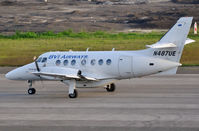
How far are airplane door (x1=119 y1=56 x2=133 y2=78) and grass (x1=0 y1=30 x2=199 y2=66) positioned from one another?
17449 mm

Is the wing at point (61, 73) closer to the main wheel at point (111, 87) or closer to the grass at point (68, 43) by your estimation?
the main wheel at point (111, 87)

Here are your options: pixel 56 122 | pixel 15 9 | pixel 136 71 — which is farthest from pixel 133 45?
pixel 15 9

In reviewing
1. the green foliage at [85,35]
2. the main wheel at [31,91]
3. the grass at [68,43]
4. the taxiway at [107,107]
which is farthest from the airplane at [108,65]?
the green foliage at [85,35]

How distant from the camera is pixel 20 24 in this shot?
80875mm

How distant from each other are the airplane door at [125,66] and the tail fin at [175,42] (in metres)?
1.51

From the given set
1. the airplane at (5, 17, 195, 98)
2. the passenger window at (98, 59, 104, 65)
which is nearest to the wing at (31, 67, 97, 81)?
the airplane at (5, 17, 195, 98)

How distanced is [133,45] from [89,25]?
23098 mm

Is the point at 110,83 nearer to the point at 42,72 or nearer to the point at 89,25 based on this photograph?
the point at 42,72

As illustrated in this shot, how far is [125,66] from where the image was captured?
92.6 ft

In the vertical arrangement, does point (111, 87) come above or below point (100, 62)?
below

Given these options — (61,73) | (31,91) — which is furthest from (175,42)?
(31,91)

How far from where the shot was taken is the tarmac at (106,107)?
20.3m

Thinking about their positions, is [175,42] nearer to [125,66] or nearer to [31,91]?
[125,66]

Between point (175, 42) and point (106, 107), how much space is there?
16.8ft
